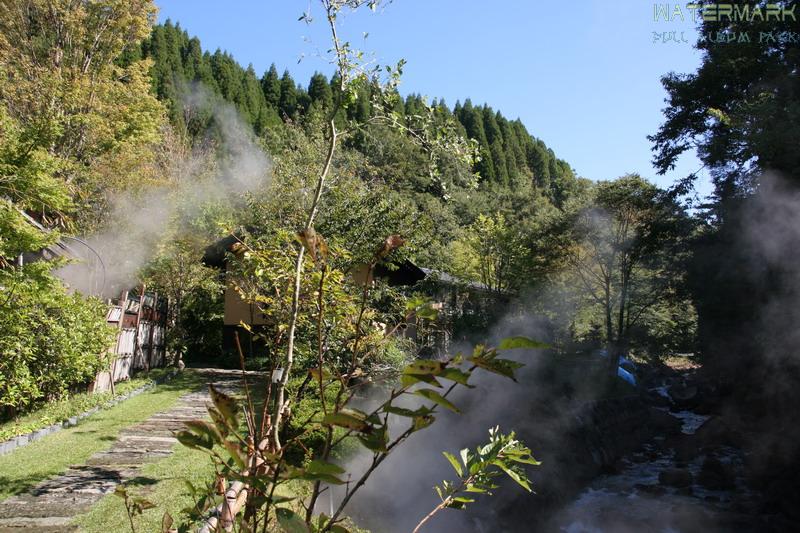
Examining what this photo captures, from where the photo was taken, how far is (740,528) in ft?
31.5

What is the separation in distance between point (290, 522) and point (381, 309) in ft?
29.5

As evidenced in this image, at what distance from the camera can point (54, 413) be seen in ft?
25.7

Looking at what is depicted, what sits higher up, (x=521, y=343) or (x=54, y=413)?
(x=521, y=343)

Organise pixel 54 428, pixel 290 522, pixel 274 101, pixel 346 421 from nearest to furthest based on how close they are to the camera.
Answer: pixel 346 421
pixel 290 522
pixel 54 428
pixel 274 101

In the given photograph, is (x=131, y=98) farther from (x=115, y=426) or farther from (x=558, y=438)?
(x=558, y=438)

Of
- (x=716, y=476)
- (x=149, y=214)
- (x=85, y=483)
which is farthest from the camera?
(x=149, y=214)

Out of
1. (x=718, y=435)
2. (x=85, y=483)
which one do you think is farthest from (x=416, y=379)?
(x=718, y=435)

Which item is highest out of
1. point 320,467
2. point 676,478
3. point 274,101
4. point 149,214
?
point 274,101

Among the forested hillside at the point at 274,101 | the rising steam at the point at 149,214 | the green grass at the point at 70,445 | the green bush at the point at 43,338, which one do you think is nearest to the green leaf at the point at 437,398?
the green grass at the point at 70,445

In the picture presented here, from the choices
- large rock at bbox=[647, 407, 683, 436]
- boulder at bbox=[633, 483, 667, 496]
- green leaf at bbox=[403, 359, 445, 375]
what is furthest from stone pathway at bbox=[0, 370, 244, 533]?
large rock at bbox=[647, 407, 683, 436]

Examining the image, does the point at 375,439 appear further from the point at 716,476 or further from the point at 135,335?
the point at 716,476

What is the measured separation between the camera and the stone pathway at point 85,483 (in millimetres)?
4477

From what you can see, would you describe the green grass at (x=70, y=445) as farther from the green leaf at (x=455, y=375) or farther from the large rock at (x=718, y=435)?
the large rock at (x=718, y=435)

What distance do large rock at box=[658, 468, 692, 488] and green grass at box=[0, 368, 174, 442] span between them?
11.8 m
